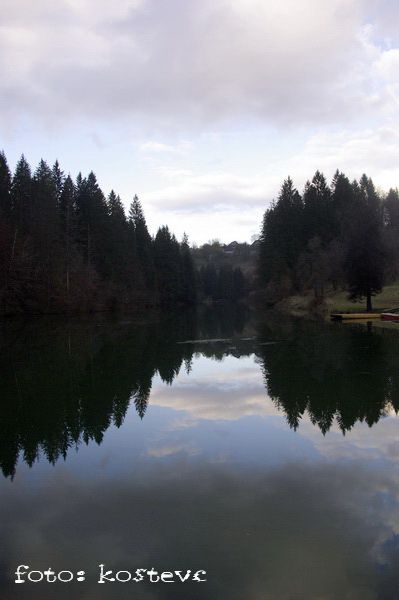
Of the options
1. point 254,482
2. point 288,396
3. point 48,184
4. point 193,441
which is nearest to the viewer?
point 254,482

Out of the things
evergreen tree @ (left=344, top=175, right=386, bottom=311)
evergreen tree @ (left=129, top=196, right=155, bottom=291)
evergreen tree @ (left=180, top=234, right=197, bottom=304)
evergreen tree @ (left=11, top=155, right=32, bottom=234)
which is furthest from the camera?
evergreen tree @ (left=180, top=234, right=197, bottom=304)

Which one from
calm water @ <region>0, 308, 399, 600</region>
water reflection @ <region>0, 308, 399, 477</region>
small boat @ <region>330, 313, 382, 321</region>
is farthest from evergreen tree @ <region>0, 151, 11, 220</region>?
calm water @ <region>0, 308, 399, 600</region>

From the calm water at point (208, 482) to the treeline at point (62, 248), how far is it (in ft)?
138

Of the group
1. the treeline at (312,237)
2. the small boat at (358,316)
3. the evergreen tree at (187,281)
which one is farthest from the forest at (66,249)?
the small boat at (358,316)

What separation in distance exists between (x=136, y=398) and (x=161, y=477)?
249 inches

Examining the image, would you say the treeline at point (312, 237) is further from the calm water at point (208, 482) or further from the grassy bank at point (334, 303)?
the calm water at point (208, 482)

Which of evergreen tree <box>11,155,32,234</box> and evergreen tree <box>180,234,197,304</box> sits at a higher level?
evergreen tree <box>11,155,32,234</box>

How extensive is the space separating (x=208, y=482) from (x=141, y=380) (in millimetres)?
9598

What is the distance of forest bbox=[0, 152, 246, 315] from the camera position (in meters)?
57.2

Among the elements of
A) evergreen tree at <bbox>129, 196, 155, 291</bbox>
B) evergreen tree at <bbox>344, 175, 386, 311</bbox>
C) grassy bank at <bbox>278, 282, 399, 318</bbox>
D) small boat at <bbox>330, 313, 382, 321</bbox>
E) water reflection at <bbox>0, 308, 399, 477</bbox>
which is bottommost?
water reflection at <bbox>0, 308, 399, 477</bbox>

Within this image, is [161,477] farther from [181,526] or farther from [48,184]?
[48,184]

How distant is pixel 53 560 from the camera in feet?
18.8

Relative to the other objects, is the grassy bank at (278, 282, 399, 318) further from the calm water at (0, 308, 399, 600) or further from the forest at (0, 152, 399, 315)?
the calm water at (0, 308, 399, 600)

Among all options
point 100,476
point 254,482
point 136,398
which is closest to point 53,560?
point 100,476
